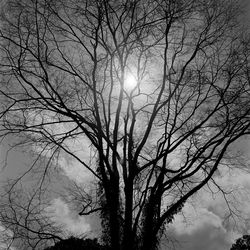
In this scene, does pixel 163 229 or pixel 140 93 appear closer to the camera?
pixel 163 229

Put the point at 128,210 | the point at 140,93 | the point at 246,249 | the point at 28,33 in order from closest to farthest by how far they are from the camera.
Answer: the point at 128,210 → the point at 28,33 → the point at 140,93 → the point at 246,249

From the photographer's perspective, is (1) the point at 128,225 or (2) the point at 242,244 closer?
(1) the point at 128,225

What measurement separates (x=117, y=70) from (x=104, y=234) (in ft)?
18.4

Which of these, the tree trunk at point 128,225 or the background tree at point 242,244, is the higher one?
→ the background tree at point 242,244

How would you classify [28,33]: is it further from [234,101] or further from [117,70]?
[234,101]

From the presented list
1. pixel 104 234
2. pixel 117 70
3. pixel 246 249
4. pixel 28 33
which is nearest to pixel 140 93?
pixel 117 70

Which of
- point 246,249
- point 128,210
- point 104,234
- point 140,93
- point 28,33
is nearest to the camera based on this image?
point 128,210

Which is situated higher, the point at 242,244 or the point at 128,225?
the point at 242,244

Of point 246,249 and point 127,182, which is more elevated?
point 246,249

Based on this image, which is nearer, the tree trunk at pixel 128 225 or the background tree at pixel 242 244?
the tree trunk at pixel 128 225

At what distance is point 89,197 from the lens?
9305 mm

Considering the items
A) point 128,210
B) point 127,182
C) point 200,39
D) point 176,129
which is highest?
point 200,39

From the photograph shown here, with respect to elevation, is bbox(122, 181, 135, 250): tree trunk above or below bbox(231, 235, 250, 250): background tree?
below

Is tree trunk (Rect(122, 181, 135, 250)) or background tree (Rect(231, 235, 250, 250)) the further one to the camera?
background tree (Rect(231, 235, 250, 250))
